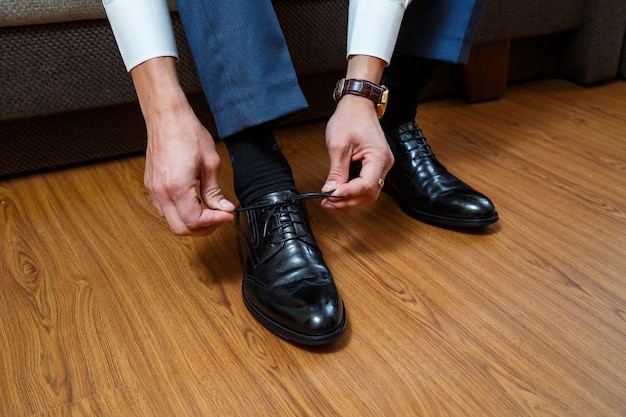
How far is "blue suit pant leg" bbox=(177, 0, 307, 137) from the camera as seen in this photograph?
690 mm

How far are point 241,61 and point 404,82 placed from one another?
38cm

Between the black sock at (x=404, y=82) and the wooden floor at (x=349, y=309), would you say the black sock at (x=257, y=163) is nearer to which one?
the wooden floor at (x=349, y=309)

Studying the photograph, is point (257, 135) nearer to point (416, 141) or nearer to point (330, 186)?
point (330, 186)

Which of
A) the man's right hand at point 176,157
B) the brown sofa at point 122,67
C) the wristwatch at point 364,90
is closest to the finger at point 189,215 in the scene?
the man's right hand at point 176,157

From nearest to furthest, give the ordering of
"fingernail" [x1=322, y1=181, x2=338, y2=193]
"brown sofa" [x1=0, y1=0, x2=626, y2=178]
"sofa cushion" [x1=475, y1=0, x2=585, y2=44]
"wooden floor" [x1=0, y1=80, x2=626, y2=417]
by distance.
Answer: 1. "wooden floor" [x1=0, y1=80, x2=626, y2=417]
2. "fingernail" [x1=322, y1=181, x2=338, y2=193]
3. "brown sofa" [x1=0, y1=0, x2=626, y2=178]
4. "sofa cushion" [x1=475, y1=0, x2=585, y2=44]

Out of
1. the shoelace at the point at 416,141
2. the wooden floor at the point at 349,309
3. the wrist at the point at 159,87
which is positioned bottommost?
the wooden floor at the point at 349,309

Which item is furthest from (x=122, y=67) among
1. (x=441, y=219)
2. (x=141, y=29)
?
(x=441, y=219)

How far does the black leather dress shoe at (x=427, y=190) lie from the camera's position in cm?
89

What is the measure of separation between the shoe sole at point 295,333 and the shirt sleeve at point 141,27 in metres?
0.34

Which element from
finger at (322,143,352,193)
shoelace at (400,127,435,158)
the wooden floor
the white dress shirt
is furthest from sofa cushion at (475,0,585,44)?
the white dress shirt

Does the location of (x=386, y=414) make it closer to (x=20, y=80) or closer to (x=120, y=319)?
(x=120, y=319)

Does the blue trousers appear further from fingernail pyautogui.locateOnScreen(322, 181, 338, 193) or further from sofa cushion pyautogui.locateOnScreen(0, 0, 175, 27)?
sofa cushion pyautogui.locateOnScreen(0, 0, 175, 27)

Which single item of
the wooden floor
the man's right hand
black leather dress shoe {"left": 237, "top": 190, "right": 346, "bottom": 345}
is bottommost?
the wooden floor

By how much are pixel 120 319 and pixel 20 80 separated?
1.73 feet
